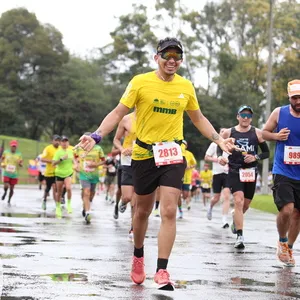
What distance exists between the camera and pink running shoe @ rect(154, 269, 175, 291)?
707 centimetres

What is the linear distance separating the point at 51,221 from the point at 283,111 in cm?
794

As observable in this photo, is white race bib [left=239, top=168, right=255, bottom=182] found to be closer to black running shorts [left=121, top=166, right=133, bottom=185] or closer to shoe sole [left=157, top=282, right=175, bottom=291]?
black running shorts [left=121, top=166, right=133, bottom=185]

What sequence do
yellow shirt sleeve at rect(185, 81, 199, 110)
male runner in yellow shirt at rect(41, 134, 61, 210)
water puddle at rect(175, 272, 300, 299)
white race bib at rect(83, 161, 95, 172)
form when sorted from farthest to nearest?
male runner in yellow shirt at rect(41, 134, 61, 210)
white race bib at rect(83, 161, 95, 172)
yellow shirt sleeve at rect(185, 81, 199, 110)
water puddle at rect(175, 272, 300, 299)

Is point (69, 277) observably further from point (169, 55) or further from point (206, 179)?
point (206, 179)

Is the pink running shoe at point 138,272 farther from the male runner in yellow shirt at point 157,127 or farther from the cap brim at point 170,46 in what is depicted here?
the cap brim at point 170,46

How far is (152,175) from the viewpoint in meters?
7.82

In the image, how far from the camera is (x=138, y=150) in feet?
26.0

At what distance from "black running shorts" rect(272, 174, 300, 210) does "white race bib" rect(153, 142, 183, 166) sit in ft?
7.48

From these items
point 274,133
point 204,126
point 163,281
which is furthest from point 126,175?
point 163,281

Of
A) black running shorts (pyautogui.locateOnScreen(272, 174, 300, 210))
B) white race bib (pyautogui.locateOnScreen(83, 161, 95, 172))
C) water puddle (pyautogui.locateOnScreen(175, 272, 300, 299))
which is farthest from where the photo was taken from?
white race bib (pyautogui.locateOnScreen(83, 161, 95, 172))

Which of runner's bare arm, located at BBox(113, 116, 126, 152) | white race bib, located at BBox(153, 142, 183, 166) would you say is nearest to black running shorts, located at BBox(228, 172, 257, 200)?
runner's bare arm, located at BBox(113, 116, 126, 152)

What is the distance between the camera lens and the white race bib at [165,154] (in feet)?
25.3

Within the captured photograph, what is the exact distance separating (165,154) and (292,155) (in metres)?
2.46

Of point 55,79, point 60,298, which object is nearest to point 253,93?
point 55,79
